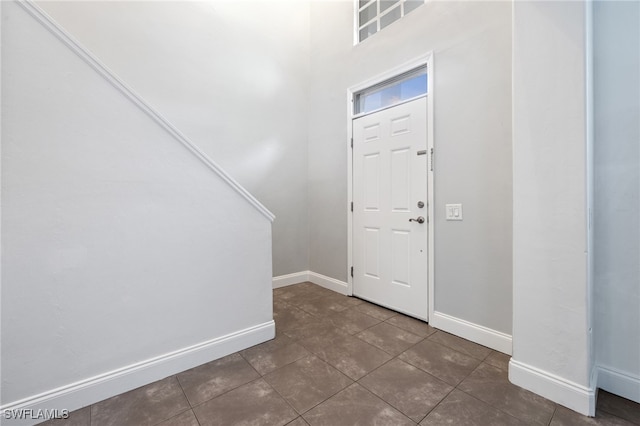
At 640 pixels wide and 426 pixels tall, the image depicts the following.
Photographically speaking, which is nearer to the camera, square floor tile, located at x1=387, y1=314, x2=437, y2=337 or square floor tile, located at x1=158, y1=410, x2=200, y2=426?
square floor tile, located at x1=158, y1=410, x2=200, y2=426

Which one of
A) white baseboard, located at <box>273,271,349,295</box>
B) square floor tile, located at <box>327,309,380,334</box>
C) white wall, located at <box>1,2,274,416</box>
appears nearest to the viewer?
white wall, located at <box>1,2,274,416</box>

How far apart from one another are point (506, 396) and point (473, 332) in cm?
67

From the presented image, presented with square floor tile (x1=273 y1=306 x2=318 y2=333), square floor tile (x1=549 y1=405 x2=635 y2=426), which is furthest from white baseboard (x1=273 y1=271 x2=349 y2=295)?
square floor tile (x1=549 y1=405 x2=635 y2=426)

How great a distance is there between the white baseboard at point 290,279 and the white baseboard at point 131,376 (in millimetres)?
1402

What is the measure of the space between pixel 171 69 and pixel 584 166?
3.58 m

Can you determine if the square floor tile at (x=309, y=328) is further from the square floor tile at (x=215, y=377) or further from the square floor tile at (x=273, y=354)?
the square floor tile at (x=215, y=377)

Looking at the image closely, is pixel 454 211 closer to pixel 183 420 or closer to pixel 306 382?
pixel 306 382

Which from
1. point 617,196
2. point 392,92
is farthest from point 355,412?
point 392,92

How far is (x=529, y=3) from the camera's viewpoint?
1.57 m

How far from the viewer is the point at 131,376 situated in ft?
5.37

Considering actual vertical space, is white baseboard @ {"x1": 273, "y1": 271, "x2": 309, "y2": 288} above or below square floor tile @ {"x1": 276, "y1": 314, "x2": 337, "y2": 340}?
above

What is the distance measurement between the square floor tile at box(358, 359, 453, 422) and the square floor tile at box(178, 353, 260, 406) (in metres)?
0.79

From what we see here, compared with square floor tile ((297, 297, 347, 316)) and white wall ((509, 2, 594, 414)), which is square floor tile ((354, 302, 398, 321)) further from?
white wall ((509, 2, 594, 414))

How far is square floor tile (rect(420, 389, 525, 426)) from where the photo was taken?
4.53 ft
